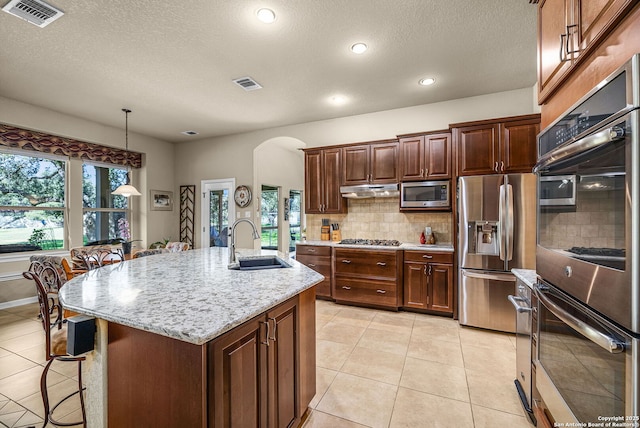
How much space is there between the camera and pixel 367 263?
13.0ft

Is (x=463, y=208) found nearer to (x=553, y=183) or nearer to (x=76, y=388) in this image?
(x=553, y=183)

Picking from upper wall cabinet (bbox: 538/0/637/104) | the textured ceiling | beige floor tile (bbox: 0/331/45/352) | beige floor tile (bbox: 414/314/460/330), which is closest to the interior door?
the textured ceiling

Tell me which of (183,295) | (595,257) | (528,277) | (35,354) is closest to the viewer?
(595,257)

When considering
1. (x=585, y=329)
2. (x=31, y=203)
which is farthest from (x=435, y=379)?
(x=31, y=203)

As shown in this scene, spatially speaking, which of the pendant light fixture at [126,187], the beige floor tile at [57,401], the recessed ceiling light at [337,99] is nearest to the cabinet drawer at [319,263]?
the recessed ceiling light at [337,99]

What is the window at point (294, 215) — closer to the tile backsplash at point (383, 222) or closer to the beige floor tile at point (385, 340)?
the tile backsplash at point (383, 222)

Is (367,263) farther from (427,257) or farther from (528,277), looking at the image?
(528,277)

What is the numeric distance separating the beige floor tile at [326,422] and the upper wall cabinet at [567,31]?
2.21 m

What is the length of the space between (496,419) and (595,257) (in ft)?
4.96

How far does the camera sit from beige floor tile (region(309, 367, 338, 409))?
2.05m

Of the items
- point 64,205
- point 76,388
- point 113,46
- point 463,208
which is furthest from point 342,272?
point 64,205

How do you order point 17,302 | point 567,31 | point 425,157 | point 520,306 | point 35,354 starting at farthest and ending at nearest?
1. point 17,302
2. point 425,157
3. point 35,354
4. point 520,306
5. point 567,31

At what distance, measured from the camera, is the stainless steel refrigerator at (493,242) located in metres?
3.06

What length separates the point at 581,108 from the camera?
1050 millimetres
